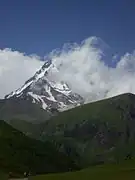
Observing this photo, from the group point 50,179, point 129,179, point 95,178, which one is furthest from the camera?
point 50,179

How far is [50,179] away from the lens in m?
98.8

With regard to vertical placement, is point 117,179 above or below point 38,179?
below

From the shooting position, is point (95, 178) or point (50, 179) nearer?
point (95, 178)

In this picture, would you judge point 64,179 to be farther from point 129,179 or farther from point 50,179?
point 129,179

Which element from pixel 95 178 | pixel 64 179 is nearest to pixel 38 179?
pixel 64 179

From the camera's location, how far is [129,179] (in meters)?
75.4

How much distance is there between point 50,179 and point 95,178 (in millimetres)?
13913

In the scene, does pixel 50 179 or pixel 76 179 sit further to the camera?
pixel 50 179

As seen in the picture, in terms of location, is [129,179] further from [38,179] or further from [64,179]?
[38,179]

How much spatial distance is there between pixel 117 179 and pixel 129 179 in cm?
418

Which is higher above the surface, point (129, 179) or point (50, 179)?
point (50, 179)

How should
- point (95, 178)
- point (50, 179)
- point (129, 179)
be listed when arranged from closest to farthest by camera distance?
point (129, 179) < point (95, 178) < point (50, 179)

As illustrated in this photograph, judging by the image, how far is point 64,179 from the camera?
9344 centimetres

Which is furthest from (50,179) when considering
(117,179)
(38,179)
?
(117,179)
